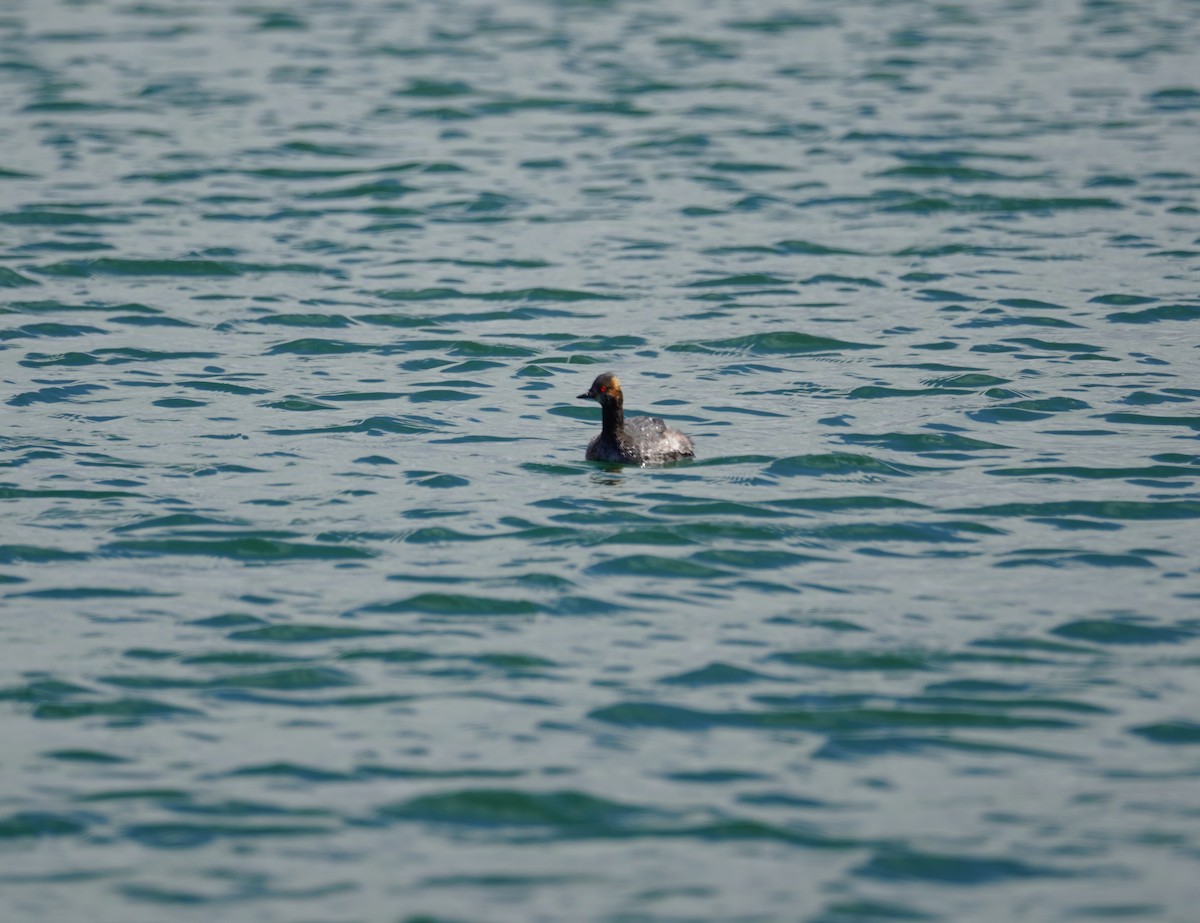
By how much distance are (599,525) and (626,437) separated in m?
1.33

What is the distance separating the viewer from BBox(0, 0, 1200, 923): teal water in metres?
8.66

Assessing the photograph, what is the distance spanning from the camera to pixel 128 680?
1038 cm

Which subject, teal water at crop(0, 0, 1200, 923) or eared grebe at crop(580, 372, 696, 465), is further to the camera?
eared grebe at crop(580, 372, 696, 465)

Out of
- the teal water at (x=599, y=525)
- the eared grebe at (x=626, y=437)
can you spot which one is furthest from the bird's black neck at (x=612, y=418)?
the teal water at (x=599, y=525)

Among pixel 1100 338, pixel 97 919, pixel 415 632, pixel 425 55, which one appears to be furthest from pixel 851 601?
pixel 425 55

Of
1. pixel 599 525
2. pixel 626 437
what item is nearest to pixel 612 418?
pixel 626 437

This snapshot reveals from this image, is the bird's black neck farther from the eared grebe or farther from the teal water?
the teal water

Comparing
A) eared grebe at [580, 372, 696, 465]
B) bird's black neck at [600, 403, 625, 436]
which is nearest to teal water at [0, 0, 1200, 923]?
eared grebe at [580, 372, 696, 465]

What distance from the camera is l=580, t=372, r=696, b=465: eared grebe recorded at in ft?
45.6

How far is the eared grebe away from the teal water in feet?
0.72

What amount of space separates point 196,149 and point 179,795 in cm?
1954

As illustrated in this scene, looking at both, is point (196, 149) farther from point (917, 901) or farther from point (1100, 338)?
point (917, 901)

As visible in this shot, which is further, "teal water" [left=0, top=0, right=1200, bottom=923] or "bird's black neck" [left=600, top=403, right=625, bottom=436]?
"bird's black neck" [left=600, top=403, right=625, bottom=436]

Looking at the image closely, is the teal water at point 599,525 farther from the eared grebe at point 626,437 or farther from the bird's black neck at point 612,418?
the bird's black neck at point 612,418
